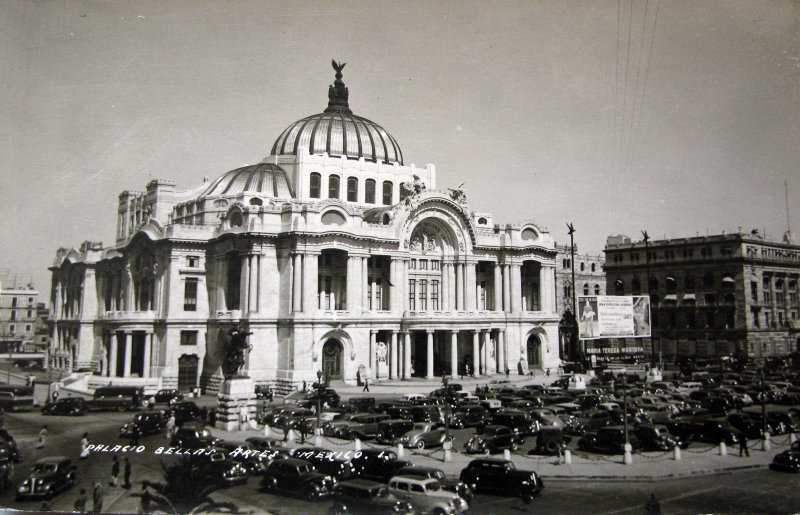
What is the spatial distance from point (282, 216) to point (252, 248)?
141 inches

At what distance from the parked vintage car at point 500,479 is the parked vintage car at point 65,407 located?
22093 millimetres

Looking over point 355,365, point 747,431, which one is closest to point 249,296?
point 355,365

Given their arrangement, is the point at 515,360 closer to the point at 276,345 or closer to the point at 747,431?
the point at 276,345

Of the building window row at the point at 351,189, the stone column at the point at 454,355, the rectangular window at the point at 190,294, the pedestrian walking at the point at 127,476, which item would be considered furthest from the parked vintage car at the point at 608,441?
the building window row at the point at 351,189

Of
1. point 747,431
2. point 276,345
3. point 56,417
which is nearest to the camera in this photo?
point 747,431

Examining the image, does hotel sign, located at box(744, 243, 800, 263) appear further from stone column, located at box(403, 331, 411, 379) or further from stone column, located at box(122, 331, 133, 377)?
stone column, located at box(122, 331, 133, 377)

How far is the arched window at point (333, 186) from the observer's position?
60531 millimetres

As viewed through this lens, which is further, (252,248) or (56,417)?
(252,248)

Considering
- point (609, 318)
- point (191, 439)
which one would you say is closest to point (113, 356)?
point (191, 439)

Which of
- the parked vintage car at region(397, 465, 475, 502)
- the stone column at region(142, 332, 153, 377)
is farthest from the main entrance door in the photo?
the parked vintage car at region(397, 465, 475, 502)

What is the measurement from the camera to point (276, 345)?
48.9 meters

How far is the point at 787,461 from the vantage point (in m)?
22.7

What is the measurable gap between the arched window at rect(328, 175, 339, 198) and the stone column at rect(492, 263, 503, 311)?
55.8 ft

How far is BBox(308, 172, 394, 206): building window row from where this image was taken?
2360 inches
